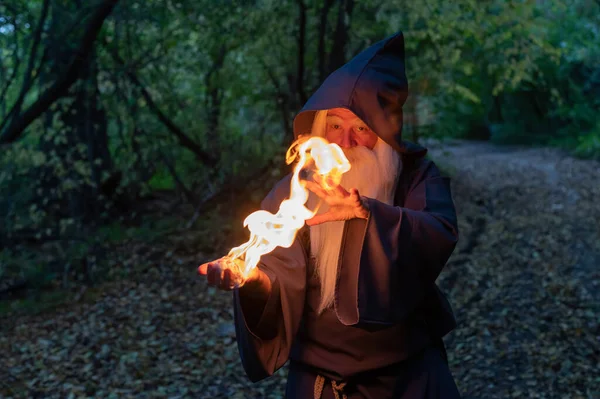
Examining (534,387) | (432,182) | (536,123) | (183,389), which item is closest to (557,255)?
(534,387)

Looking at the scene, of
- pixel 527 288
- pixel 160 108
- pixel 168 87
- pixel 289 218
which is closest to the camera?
pixel 289 218

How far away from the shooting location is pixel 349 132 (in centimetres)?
260

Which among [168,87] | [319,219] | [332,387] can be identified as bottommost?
[332,387]

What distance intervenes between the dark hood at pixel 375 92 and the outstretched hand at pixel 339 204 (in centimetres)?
35

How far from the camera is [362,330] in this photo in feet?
8.14

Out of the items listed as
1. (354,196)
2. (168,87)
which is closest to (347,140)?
(354,196)

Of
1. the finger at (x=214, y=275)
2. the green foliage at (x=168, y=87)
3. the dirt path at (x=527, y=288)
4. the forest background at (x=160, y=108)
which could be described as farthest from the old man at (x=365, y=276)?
the green foliage at (x=168, y=87)

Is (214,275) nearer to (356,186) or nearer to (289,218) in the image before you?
(289,218)

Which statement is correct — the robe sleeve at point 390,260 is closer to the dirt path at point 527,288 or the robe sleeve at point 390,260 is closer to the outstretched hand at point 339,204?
the outstretched hand at point 339,204

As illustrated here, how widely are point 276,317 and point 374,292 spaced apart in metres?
0.45

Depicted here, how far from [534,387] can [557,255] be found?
4.56m

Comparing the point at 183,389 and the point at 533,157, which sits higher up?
the point at 533,157

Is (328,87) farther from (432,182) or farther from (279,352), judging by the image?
(279,352)

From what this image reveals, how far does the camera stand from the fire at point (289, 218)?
2213 mm
